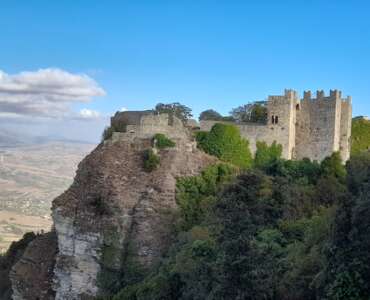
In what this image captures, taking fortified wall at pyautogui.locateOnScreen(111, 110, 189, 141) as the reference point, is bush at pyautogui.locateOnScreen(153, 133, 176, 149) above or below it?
below

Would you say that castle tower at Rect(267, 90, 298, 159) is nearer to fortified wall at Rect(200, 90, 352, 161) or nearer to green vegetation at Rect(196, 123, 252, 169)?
fortified wall at Rect(200, 90, 352, 161)

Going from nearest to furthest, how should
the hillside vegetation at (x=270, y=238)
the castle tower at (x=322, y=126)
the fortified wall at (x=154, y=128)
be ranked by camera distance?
the hillside vegetation at (x=270, y=238) → the castle tower at (x=322, y=126) → the fortified wall at (x=154, y=128)

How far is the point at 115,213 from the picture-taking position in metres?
33.8

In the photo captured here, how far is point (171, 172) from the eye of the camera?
116 feet

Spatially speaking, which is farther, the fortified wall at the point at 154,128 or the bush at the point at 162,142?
the fortified wall at the point at 154,128

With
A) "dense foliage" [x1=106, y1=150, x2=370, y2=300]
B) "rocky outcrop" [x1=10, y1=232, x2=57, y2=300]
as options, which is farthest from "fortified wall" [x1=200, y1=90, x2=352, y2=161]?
"rocky outcrop" [x1=10, y1=232, x2=57, y2=300]

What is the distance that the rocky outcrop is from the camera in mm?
37594

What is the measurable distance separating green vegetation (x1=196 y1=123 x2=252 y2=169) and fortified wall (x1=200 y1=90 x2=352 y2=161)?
0.51 meters

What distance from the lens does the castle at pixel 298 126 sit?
36875 millimetres

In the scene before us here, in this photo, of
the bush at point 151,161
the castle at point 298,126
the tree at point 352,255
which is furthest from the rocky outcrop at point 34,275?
the tree at point 352,255

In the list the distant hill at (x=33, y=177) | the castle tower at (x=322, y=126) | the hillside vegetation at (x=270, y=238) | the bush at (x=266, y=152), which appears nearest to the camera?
the hillside vegetation at (x=270, y=238)

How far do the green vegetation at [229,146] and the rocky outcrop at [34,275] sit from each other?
40.4 ft

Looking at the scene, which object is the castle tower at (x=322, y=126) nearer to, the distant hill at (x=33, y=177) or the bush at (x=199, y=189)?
the bush at (x=199, y=189)

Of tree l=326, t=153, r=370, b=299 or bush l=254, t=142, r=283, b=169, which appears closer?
tree l=326, t=153, r=370, b=299
